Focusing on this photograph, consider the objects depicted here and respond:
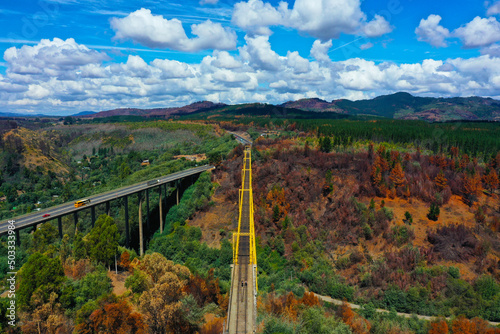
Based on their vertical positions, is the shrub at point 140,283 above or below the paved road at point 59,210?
below

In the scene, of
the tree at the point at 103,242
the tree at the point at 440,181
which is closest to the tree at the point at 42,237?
the tree at the point at 103,242

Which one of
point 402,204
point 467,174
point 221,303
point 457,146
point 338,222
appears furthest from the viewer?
point 457,146

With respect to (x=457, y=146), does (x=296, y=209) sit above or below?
below

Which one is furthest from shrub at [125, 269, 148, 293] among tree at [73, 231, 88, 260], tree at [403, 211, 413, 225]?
Result: tree at [403, 211, 413, 225]

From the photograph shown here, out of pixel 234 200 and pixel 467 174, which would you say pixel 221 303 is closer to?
pixel 234 200

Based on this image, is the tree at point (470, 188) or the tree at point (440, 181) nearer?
the tree at point (470, 188)

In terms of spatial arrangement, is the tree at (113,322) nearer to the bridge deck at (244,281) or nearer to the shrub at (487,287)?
the bridge deck at (244,281)

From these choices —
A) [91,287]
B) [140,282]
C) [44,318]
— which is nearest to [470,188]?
[140,282]

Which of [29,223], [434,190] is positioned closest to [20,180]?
[29,223]
